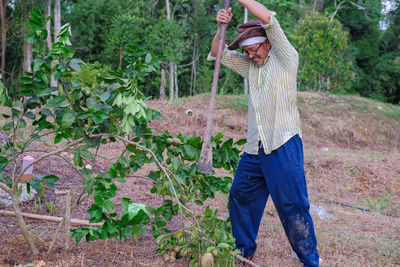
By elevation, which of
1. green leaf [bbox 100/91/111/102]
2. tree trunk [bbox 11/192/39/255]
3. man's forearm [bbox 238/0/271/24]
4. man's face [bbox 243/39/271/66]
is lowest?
tree trunk [bbox 11/192/39/255]

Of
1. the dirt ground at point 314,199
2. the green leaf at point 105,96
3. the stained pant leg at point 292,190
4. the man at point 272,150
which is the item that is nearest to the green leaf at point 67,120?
the green leaf at point 105,96

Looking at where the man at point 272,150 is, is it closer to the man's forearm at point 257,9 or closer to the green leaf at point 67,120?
the man's forearm at point 257,9

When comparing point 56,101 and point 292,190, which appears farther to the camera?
point 292,190

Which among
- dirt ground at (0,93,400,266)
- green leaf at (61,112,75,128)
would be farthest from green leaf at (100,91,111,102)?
dirt ground at (0,93,400,266)

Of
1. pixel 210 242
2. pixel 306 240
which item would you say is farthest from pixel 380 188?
pixel 210 242

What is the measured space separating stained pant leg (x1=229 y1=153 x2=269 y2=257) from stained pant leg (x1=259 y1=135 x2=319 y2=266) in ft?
0.40

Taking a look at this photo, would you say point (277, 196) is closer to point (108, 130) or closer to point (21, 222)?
point (108, 130)

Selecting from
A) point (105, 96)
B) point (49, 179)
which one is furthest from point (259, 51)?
point (49, 179)

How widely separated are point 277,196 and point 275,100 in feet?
2.18

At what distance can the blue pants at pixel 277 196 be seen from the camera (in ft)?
9.16

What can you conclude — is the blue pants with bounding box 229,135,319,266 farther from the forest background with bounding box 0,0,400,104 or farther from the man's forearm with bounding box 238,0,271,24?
the forest background with bounding box 0,0,400,104

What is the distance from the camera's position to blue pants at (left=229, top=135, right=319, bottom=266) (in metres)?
2.79

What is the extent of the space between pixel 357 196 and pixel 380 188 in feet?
2.34

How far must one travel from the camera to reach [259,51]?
2926 mm
